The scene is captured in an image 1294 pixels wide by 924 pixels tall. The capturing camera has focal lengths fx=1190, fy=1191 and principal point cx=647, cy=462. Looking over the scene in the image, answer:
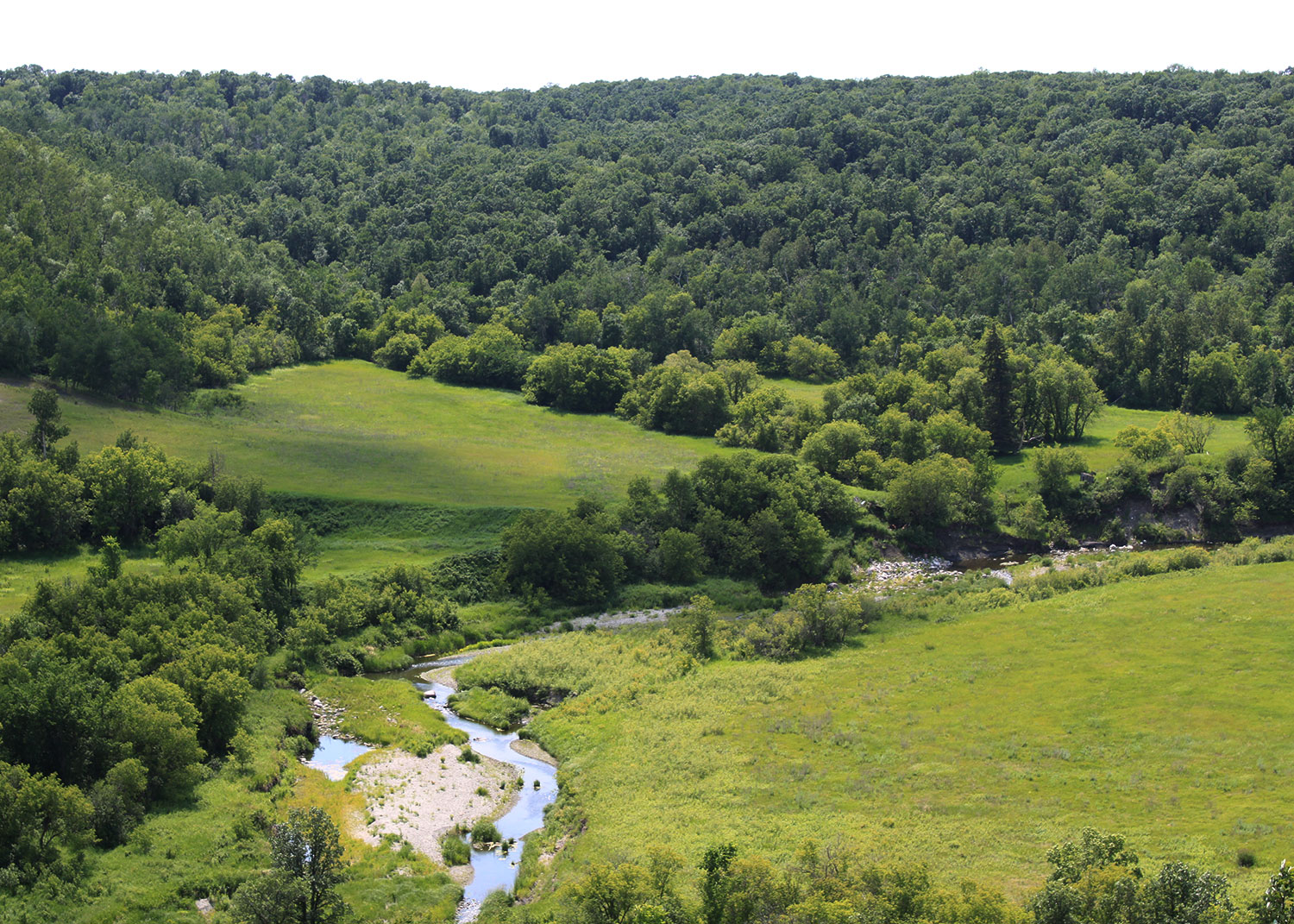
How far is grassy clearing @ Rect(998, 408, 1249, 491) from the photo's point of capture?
5002 inches

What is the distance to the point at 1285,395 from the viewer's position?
14988cm

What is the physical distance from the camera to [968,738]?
230 feet

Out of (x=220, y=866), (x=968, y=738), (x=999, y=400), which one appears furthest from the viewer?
(x=999, y=400)

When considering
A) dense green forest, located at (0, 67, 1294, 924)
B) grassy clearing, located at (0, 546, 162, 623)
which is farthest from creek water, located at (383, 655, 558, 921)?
grassy clearing, located at (0, 546, 162, 623)

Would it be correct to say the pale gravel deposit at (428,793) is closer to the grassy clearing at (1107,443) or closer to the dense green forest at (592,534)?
the dense green forest at (592,534)

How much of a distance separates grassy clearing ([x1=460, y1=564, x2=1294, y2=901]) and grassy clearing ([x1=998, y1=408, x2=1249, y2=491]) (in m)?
33.4

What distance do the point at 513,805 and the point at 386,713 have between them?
15331mm

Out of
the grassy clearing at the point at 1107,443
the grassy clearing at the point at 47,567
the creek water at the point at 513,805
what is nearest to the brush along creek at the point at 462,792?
the creek water at the point at 513,805

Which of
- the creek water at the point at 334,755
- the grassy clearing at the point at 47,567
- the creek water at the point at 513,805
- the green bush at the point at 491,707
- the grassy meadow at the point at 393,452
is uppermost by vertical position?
the grassy meadow at the point at 393,452

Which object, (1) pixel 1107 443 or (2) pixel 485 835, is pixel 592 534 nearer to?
(2) pixel 485 835

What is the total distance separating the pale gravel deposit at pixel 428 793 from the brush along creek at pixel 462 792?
0.16 feet

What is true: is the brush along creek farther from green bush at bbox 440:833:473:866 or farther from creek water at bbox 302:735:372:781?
green bush at bbox 440:833:473:866

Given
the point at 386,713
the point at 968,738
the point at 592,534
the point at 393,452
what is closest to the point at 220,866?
the point at 386,713

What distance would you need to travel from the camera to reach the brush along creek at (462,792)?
61.8 metres
